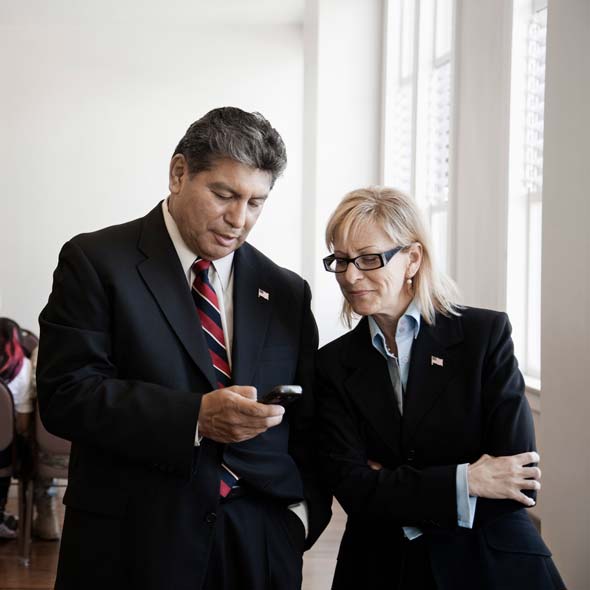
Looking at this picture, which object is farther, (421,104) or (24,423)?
(421,104)

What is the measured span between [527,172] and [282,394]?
287 cm

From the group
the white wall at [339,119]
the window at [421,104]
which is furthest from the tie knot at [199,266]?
the white wall at [339,119]

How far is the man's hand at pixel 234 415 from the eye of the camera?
1788 mm

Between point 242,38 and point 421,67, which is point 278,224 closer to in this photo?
point 242,38

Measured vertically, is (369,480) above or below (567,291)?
below

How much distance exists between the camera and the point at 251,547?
2047mm

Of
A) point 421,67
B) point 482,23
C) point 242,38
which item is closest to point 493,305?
point 482,23

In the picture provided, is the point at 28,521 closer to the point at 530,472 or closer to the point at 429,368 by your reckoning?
the point at 429,368

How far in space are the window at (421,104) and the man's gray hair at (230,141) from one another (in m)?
3.65

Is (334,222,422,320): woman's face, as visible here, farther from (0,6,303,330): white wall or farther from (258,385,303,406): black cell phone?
(0,6,303,330): white wall

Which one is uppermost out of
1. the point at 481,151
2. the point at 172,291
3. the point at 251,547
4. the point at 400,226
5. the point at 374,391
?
the point at 481,151

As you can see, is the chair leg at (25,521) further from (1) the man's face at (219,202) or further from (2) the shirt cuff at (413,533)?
(1) the man's face at (219,202)

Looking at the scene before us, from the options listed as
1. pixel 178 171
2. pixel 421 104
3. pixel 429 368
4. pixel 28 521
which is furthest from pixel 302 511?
pixel 421 104

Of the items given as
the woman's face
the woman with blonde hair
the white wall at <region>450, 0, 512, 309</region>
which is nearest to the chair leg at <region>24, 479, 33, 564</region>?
the white wall at <region>450, 0, 512, 309</region>
